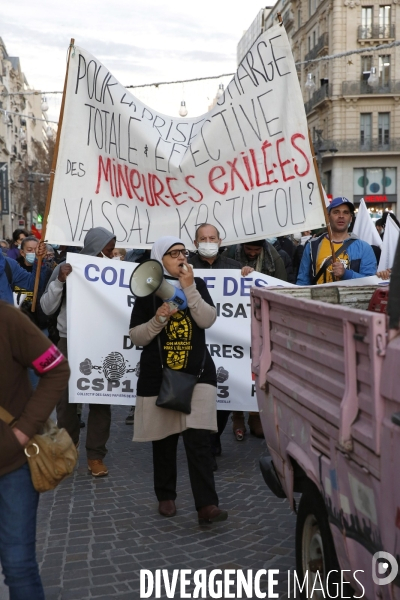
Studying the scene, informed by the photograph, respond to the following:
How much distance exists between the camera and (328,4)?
52219 millimetres

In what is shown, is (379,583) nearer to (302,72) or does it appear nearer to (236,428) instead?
(236,428)

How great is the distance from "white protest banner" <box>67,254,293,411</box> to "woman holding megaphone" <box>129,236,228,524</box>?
1154mm

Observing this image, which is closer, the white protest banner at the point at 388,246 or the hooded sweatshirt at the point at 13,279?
the hooded sweatshirt at the point at 13,279

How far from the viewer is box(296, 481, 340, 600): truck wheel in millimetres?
3043

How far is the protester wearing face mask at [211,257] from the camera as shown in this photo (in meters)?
6.31

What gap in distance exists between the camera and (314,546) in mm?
3357

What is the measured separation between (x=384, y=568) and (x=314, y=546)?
1002 mm

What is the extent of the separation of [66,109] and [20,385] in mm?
3936

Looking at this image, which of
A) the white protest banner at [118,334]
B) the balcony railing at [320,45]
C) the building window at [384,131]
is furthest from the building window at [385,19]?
the white protest banner at [118,334]

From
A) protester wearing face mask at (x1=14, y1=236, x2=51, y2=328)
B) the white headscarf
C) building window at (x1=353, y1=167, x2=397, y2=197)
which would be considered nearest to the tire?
the white headscarf

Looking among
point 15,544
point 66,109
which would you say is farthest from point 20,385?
point 66,109

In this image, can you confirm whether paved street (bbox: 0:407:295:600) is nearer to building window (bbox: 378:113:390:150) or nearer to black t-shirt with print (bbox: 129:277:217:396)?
black t-shirt with print (bbox: 129:277:217:396)

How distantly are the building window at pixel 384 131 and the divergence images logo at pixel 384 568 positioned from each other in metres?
52.6

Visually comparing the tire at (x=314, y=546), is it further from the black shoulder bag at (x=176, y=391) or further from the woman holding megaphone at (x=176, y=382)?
the black shoulder bag at (x=176, y=391)
